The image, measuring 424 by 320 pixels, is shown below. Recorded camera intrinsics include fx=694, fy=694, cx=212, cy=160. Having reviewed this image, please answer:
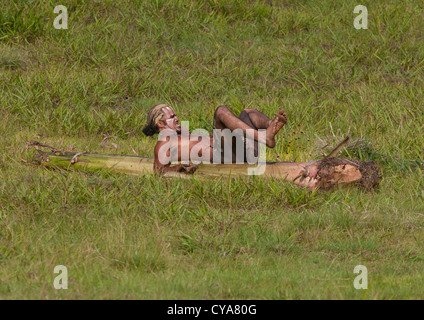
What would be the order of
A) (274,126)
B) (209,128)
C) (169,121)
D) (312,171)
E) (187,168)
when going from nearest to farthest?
(274,126)
(312,171)
(187,168)
(169,121)
(209,128)

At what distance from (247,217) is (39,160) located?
100 inches

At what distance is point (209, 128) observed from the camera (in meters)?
8.41

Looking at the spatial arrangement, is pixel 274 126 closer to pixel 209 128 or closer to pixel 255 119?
pixel 255 119

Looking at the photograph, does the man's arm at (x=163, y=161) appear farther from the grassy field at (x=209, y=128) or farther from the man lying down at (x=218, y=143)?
the grassy field at (x=209, y=128)

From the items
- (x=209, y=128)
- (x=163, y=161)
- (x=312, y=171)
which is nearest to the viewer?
(x=312, y=171)

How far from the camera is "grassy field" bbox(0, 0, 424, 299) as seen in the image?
511cm

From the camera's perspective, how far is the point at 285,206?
642 centimetres

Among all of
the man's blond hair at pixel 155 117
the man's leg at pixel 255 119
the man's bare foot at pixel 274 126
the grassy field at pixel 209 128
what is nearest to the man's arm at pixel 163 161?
the grassy field at pixel 209 128

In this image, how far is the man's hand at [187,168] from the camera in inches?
267

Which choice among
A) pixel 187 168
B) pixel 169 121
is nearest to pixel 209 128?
pixel 169 121

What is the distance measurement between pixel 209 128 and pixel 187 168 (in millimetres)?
1714

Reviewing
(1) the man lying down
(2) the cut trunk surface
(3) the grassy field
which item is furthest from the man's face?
(3) the grassy field

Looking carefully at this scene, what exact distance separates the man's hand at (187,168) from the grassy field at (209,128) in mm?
117

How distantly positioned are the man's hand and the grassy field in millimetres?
117
